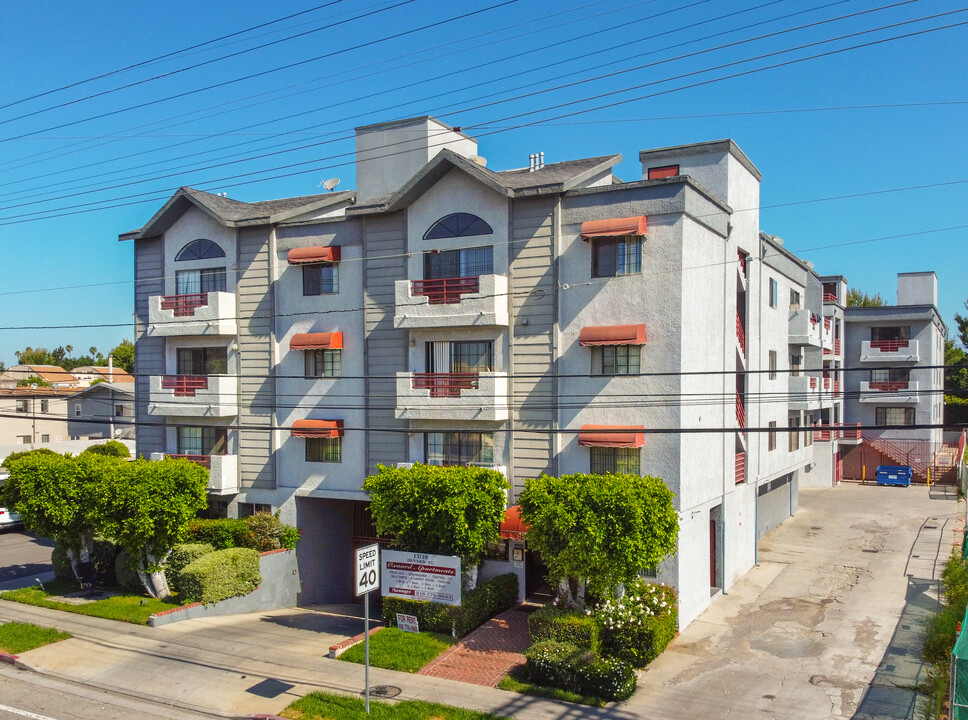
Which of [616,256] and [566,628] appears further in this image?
[616,256]

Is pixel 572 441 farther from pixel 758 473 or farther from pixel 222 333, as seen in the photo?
pixel 222 333

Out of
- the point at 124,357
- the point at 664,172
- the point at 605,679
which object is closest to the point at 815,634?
the point at 605,679

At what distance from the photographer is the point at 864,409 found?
178 feet

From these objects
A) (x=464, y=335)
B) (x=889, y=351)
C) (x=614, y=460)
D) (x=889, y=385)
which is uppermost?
(x=889, y=351)

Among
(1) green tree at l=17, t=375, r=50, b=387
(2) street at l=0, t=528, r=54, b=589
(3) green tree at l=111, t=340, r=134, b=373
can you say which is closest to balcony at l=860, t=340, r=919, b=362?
(2) street at l=0, t=528, r=54, b=589

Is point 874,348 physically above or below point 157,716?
above

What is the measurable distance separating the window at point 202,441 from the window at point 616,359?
14272 mm

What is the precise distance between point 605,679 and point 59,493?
56.5ft

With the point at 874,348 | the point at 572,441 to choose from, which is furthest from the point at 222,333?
the point at 874,348

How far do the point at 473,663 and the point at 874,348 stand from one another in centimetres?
4422

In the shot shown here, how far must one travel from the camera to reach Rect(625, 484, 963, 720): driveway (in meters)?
17.0

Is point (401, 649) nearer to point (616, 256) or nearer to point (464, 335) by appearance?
point (464, 335)

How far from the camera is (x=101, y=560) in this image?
26.8 metres

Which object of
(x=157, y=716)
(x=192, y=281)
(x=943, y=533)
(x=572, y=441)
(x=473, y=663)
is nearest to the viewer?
(x=157, y=716)
